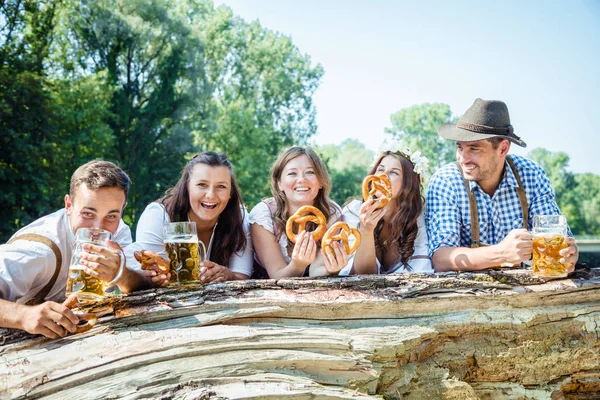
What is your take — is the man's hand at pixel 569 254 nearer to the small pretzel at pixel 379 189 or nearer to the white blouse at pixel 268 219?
the small pretzel at pixel 379 189

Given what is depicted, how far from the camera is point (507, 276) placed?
3928 mm

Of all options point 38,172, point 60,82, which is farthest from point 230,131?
point 38,172

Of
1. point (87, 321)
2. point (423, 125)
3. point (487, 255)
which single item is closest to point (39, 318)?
point (87, 321)

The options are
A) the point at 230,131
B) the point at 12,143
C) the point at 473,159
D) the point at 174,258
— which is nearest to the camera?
the point at 174,258

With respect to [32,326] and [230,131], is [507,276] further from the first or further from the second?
[230,131]

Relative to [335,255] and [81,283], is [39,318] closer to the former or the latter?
[81,283]

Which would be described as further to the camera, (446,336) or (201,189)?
(201,189)

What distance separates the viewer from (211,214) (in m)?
4.55

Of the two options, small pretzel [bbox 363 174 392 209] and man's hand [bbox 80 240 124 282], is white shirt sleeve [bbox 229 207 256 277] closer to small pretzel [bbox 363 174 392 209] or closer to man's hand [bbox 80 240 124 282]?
small pretzel [bbox 363 174 392 209]

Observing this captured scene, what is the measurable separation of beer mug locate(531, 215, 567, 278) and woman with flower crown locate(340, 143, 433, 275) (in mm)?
1150

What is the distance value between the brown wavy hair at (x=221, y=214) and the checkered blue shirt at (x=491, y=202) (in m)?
1.76

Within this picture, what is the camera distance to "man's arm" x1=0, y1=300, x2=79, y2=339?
2.94 metres

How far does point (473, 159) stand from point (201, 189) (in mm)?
2487

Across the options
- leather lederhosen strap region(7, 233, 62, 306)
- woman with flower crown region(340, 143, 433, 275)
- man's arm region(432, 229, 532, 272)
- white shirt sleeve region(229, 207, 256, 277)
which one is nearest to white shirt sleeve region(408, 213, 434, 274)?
woman with flower crown region(340, 143, 433, 275)
